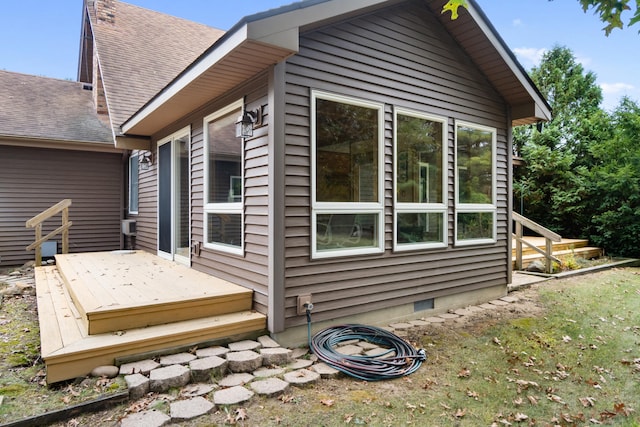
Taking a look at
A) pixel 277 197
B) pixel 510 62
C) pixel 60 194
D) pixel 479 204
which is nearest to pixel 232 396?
pixel 277 197

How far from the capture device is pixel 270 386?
296cm

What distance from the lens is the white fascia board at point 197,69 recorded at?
3.28 metres

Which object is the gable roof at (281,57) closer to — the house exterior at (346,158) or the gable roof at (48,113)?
the house exterior at (346,158)

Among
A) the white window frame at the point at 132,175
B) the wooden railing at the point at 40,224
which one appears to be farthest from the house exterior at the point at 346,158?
the wooden railing at the point at 40,224

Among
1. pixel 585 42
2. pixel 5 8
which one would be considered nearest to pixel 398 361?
pixel 585 42

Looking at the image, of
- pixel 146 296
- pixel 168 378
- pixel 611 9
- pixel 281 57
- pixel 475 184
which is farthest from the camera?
pixel 475 184

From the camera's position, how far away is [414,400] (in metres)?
2.92

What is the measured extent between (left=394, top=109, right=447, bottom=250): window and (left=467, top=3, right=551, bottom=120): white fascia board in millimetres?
1208

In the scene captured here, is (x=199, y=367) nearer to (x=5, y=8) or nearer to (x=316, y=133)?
(x=316, y=133)

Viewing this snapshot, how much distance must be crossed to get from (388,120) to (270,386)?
3159mm

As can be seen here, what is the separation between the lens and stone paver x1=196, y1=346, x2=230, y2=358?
3.33 m

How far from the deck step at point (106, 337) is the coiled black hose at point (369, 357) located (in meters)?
0.64

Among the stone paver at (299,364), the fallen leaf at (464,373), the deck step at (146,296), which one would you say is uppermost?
the deck step at (146,296)

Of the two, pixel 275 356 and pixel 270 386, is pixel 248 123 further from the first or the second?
pixel 270 386
